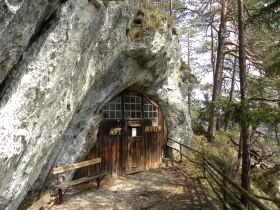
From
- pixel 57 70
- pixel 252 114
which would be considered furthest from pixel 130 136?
pixel 57 70

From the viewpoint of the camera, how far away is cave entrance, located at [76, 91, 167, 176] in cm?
968

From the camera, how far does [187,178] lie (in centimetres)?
947

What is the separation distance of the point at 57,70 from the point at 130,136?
20.6ft

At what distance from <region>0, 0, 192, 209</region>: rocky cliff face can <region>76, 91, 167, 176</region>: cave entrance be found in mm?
912

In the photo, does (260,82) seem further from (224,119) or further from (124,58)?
(124,58)

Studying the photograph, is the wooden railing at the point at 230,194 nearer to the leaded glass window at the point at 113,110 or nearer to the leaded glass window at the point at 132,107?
the leaded glass window at the point at 132,107

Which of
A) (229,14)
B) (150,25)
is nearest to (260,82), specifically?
(150,25)

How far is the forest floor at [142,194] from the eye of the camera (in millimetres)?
6816

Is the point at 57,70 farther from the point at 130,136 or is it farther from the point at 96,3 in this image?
the point at 130,136

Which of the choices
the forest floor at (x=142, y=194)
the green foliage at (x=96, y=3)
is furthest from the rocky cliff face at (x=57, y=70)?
the forest floor at (x=142, y=194)

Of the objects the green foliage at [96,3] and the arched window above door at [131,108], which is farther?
the arched window above door at [131,108]

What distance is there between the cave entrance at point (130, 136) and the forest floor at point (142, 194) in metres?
0.76

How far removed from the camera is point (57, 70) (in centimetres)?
479

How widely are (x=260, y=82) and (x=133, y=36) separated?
13.9 ft
